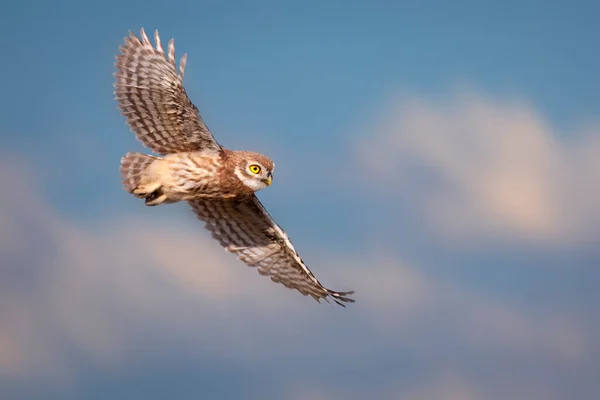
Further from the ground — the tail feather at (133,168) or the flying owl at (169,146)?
the flying owl at (169,146)

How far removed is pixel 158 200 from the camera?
22797 millimetres

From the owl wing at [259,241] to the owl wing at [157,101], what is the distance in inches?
94.4

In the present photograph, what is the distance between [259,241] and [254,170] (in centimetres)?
312

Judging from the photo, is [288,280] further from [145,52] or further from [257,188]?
[145,52]

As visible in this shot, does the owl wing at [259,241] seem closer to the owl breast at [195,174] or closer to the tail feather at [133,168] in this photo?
the owl breast at [195,174]

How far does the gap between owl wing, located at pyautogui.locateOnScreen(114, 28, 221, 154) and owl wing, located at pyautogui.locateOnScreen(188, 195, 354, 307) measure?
7.87 ft

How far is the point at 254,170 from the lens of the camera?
73.7 ft

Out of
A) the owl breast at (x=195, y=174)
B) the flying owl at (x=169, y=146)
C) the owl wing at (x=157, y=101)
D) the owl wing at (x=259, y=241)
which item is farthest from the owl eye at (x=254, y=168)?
the owl wing at (x=259, y=241)

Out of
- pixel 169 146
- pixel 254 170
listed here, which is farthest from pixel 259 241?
pixel 169 146

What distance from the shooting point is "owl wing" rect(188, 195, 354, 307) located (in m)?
24.7

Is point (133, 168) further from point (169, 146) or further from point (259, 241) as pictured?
point (259, 241)

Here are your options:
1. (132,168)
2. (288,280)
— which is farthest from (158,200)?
(288,280)

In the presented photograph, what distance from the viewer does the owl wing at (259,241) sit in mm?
24672

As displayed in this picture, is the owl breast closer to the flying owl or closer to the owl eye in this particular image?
the flying owl
